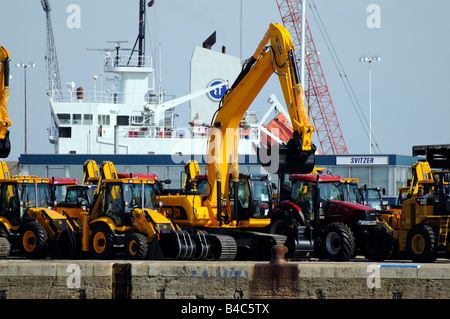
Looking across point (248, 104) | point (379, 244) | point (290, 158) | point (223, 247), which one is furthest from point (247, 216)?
point (379, 244)

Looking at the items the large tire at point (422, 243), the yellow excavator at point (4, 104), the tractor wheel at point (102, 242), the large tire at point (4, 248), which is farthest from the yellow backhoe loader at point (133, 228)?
the large tire at point (422, 243)

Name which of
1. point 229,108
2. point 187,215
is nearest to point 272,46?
point 229,108

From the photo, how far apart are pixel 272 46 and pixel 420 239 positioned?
664 centimetres

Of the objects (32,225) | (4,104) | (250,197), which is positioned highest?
(4,104)

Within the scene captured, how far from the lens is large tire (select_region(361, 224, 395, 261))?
25.5 metres

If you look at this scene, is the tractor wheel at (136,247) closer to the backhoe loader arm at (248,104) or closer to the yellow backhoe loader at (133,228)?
the yellow backhoe loader at (133,228)

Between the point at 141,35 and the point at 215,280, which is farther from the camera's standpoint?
the point at 141,35

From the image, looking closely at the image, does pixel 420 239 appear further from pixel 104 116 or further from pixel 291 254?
pixel 104 116

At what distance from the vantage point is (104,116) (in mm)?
60062

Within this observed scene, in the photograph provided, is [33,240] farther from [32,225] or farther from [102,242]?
[102,242]

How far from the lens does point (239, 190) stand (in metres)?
25.6

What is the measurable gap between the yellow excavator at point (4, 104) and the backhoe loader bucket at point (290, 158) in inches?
307

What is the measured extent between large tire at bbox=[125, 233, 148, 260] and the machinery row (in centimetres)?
3

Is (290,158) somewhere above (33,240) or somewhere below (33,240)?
above
